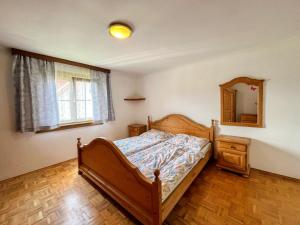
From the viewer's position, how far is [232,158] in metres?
2.56

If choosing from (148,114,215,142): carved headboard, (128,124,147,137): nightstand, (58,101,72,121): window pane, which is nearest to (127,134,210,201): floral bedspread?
(148,114,215,142): carved headboard

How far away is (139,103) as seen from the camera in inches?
180

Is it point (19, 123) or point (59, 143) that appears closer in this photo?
point (19, 123)

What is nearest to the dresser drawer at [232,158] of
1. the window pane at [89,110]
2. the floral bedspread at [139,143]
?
the floral bedspread at [139,143]

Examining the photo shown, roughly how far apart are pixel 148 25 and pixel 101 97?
2374 millimetres

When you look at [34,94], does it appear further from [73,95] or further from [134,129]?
[134,129]

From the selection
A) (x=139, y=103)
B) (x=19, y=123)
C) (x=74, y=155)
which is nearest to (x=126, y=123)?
(x=139, y=103)

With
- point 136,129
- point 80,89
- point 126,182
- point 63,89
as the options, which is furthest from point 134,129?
point 126,182

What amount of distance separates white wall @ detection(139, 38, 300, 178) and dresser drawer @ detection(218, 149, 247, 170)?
0.43 metres

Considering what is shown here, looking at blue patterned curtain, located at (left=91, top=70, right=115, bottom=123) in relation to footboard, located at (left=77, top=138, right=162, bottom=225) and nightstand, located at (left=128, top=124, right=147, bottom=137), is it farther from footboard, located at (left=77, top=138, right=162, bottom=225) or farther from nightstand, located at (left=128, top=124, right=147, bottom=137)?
footboard, located at (left=77, top=138, right=162, bottom=225)

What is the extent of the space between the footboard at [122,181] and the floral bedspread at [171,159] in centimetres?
19

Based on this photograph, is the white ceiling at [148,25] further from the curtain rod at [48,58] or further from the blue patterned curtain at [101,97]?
the blue patterned curtain at [101,97]

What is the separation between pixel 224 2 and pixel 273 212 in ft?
7.82

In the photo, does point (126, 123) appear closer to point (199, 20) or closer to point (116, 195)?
point (116, 195)
